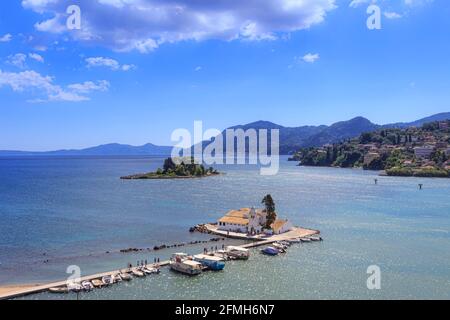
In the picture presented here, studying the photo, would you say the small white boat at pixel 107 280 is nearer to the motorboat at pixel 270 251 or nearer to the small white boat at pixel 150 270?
the small white boat at pixel 150 270

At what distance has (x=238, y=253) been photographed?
45.2 meters

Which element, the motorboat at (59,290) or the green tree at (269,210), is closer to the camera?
the motorboat at (59,290)

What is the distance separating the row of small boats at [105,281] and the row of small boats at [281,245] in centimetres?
1238

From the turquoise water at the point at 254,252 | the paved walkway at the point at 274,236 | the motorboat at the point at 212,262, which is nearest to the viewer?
the turquoise water at the point at 254,252

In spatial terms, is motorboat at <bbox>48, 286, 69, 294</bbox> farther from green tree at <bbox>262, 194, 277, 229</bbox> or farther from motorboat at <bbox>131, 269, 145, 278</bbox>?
green tree at <bbox>262, 194, 277, 229</bbox>

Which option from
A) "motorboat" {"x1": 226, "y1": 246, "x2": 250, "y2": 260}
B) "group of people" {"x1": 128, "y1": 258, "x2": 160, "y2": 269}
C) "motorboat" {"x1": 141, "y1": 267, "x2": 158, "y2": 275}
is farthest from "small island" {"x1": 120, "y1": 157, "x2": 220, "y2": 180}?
"motorboat" {"x1": 141, "y1": 267, "x2": 158, "y2": 275}

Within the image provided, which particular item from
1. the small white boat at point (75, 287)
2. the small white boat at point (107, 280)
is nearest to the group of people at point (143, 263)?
the small white boat at point (107, 280)

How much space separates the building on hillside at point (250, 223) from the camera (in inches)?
2271

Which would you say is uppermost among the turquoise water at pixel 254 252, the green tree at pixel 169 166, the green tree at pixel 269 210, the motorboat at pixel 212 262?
the green tree at pixel 169 166

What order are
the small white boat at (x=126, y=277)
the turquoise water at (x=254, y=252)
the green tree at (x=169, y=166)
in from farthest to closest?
the green tree at (x=169, y=166), the small white boat at (x=126, y=277), the turquoise water at (x=254, y=252)

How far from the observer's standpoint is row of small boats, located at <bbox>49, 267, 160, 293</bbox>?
113 feet

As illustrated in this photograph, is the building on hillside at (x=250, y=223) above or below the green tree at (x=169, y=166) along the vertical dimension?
below
